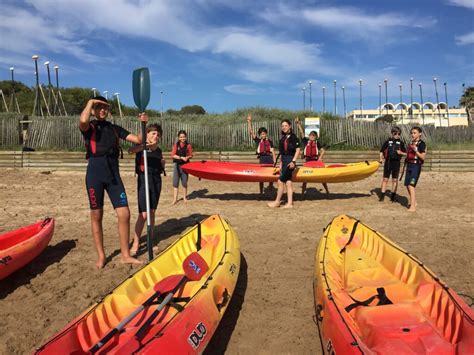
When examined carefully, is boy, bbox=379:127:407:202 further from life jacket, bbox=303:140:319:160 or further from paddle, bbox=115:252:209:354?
paddle, bbox=115:252:209:354

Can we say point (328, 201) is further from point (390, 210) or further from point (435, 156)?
point (435, 156)

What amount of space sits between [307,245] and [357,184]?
6.81 m

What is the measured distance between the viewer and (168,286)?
135 inches

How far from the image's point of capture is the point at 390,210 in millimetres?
8094

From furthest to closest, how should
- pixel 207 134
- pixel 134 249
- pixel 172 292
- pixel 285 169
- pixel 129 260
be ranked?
pixel 207 134 → pixel 285 169 → pixel 134 249 → pixel 129 260 → pixel 172 292

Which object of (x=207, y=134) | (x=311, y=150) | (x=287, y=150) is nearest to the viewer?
(x=287, y=150)

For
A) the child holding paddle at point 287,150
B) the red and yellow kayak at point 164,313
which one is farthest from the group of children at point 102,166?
the child holding paddle at point 287,150

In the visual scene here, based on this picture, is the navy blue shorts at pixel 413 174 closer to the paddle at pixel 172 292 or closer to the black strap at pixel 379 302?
the black strap at pixel 379 302

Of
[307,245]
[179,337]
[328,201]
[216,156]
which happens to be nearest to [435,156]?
[328,201]

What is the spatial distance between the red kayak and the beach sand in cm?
26

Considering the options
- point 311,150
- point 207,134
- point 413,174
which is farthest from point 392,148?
point 207,134

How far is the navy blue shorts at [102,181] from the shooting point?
4.52 m

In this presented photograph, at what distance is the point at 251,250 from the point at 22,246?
2927 millimetres

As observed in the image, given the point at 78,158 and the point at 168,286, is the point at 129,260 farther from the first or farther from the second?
the point at 78,158
